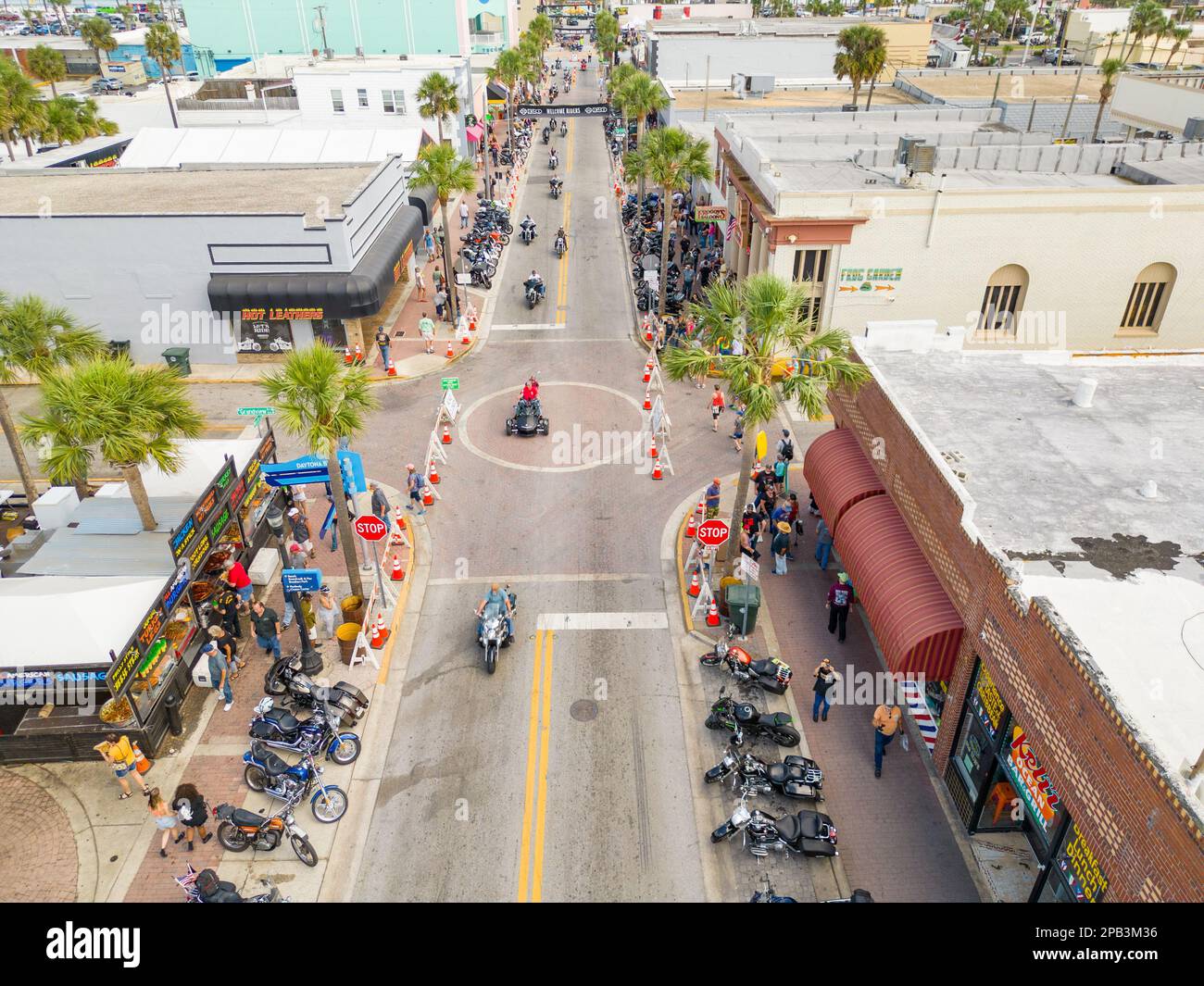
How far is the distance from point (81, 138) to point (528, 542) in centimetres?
5702

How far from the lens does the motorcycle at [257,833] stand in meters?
15.3

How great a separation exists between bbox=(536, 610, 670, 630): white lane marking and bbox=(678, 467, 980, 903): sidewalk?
1.11m

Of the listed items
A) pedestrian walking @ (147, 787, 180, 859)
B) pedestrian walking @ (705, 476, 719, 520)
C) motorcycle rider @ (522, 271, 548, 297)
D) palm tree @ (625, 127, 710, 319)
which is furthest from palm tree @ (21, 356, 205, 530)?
motorcycle rider @ (522, 271, 548, 297)

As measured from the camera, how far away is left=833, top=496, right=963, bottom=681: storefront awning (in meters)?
16.5

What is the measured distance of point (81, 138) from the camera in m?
59.4

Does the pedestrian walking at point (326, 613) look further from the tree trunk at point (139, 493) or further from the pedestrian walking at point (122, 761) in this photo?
the pedestrian walking at point (122, 761)

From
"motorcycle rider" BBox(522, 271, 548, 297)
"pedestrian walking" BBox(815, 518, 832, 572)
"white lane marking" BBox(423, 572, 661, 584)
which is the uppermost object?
"motorcycle rider" BBox(522, 271, 548, 297)

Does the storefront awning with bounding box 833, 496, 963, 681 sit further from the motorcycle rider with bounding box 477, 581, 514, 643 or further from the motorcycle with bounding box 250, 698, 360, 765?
the motorcycle with bounding box 250, 698, 360, 765

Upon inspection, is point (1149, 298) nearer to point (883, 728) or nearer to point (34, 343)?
point (883, 728)

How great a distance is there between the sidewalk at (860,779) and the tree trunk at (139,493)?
46.4 ft

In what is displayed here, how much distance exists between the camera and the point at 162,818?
1538 centimetres

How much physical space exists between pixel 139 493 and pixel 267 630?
14.8 feet
